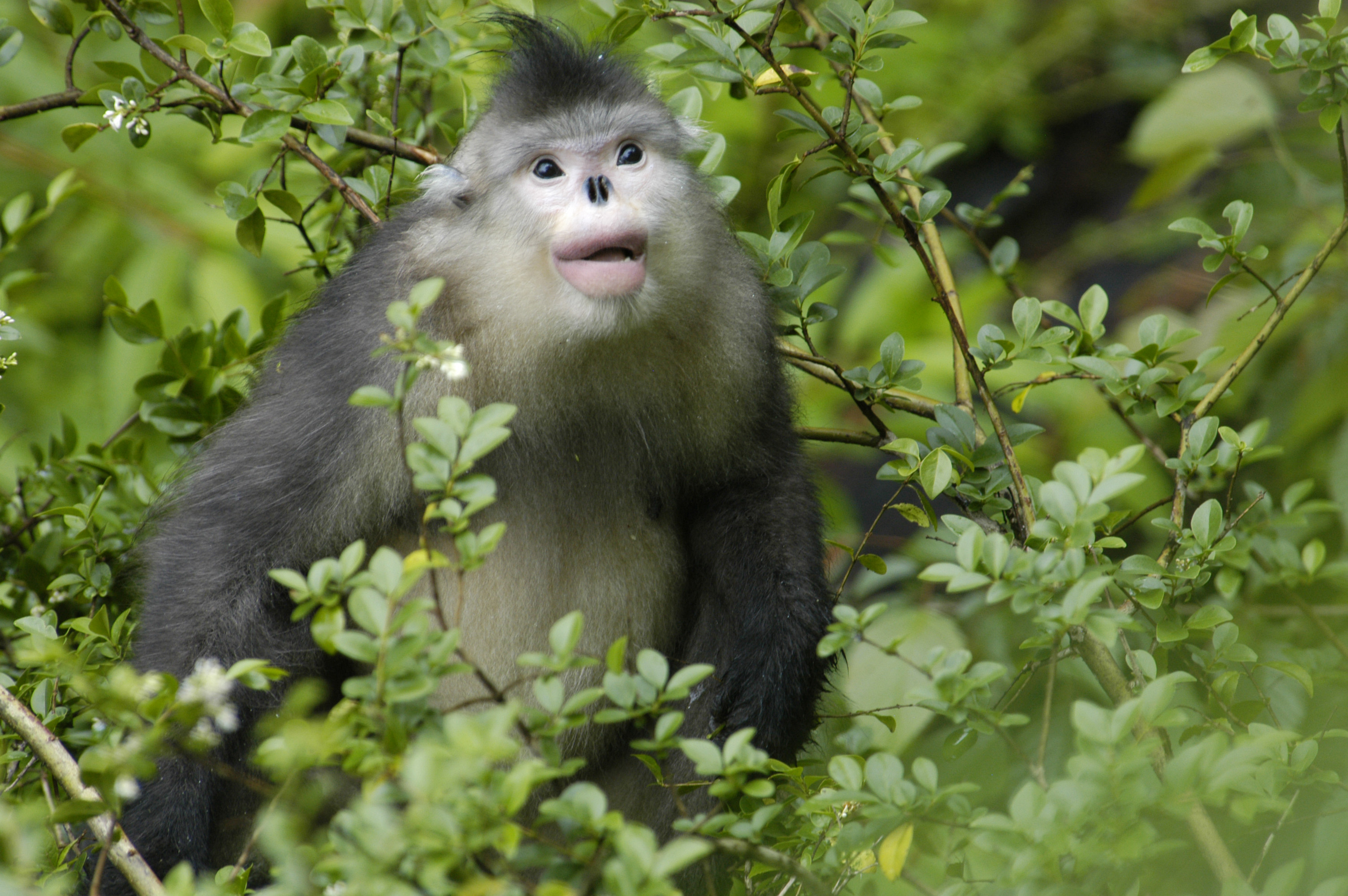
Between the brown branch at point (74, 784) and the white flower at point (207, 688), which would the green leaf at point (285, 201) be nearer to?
the brown branch at point (74, 784)

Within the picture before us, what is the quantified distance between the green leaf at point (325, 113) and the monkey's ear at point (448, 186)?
10.3 inches

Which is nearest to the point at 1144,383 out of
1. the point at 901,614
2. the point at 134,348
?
the point at 901,614

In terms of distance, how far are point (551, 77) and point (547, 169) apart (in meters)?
0.21

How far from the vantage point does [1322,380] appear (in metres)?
3.45

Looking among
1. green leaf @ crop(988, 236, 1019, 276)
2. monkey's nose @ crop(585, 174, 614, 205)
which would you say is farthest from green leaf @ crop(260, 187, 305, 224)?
green leaf @ crop(988, 236, 1019, 276)

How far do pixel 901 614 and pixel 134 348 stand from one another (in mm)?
2458

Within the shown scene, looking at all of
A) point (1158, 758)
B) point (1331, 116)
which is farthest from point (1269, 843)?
point (1331, 116)

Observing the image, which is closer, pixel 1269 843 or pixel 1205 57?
pixel 1269 843

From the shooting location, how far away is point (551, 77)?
92.0 inches

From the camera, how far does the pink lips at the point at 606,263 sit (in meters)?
2.02

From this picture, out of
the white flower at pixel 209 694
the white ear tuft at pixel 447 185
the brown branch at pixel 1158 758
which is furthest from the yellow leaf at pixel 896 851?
the white ear tuft at pixel 447 185

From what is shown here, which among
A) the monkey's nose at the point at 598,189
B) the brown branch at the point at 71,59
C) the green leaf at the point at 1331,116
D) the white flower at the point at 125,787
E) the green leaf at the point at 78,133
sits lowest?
the white flower at the point at 125,787

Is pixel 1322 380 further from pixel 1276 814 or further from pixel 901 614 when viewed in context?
pixel 1276 814

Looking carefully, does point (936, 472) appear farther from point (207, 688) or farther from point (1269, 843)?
point (207, 688)
